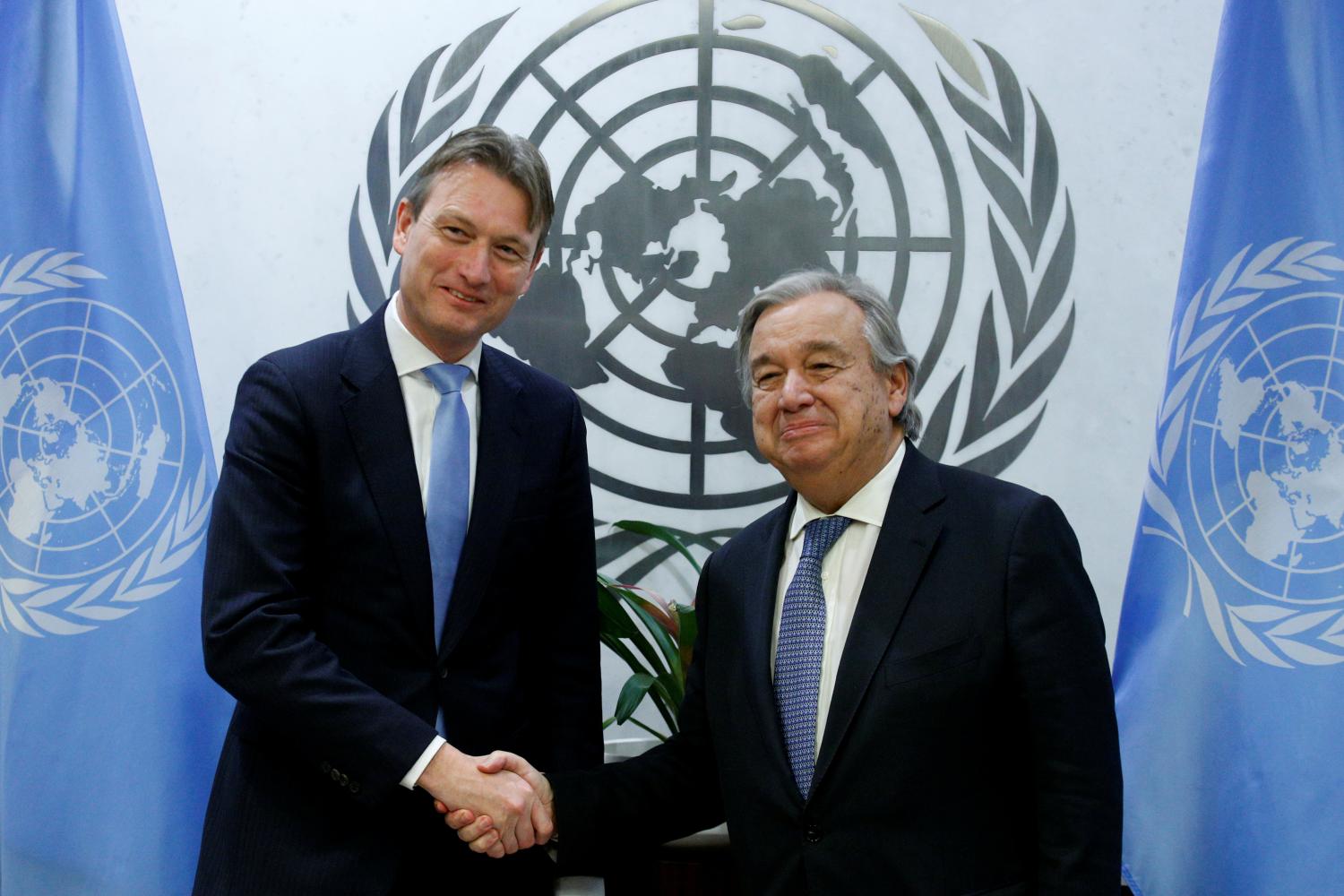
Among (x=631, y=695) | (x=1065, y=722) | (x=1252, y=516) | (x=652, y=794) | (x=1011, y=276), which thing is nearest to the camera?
(x=1065, y=722)

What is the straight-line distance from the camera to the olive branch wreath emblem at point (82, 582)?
2.08m

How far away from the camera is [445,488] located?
66.2 inches

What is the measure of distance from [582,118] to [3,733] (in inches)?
63.7

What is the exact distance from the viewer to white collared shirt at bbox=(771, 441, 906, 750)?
1605mm

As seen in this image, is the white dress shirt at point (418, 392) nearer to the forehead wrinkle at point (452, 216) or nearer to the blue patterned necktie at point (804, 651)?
the forehead wrinkle at point (452, 216)

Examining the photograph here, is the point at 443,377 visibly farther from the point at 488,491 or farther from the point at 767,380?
the point at 767,380

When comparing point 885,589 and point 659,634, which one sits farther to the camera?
point 659,634

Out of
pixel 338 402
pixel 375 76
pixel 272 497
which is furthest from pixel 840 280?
pixel 375 76

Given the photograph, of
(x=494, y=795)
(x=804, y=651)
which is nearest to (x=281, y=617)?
(x=494, y=795)

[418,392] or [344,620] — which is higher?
[418,392]

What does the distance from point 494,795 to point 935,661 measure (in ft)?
1.99

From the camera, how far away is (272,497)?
160 centimetres

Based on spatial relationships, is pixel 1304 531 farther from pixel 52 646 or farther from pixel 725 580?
pixel 52 646

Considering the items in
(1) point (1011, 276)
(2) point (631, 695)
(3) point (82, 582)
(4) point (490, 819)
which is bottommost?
(4) point (490, 819)
